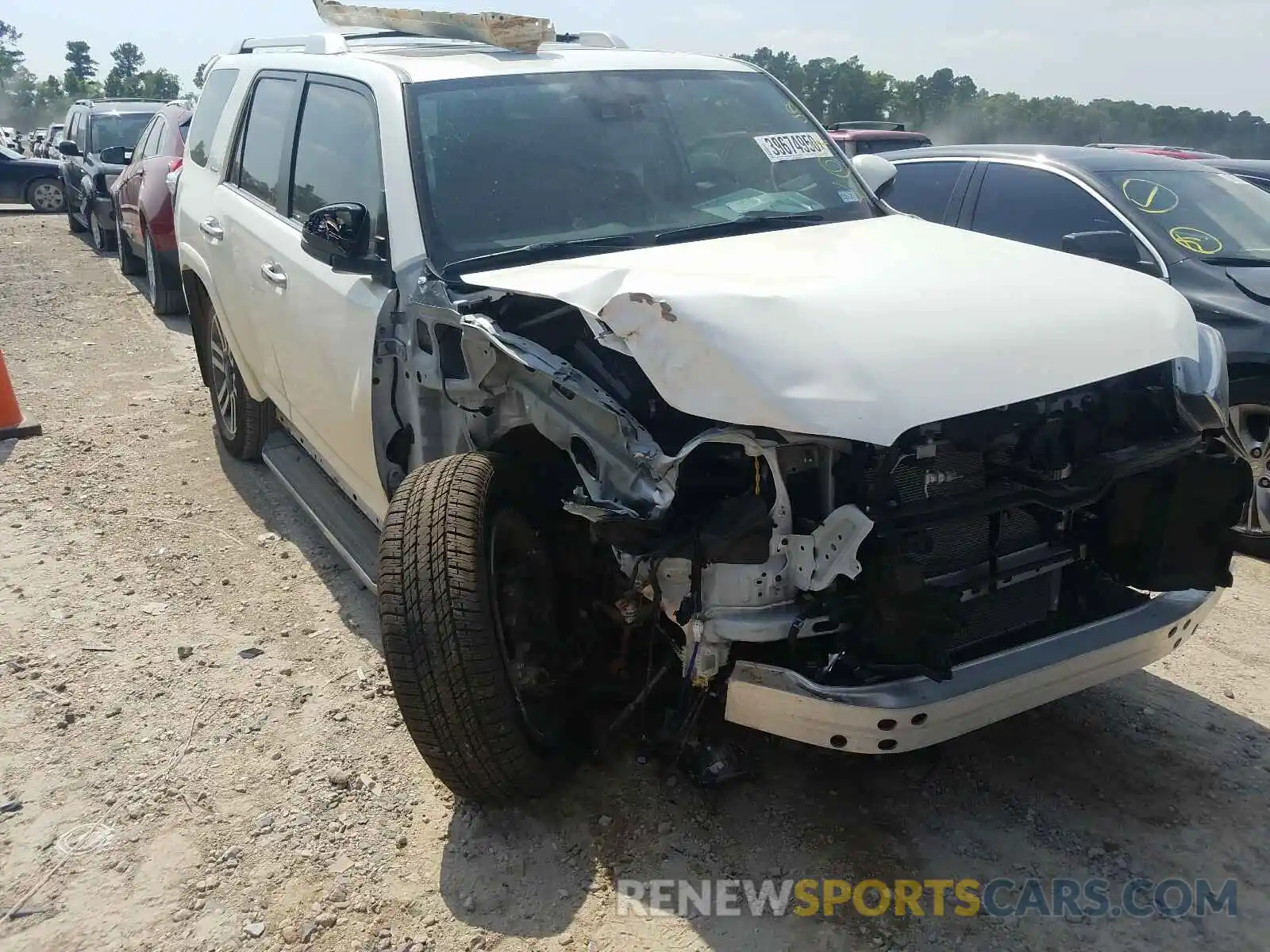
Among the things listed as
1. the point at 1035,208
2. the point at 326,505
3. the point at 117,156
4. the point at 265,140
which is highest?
the point at 265,140

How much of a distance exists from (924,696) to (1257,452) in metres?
3.08

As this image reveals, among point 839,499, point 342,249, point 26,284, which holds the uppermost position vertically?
point 342,249

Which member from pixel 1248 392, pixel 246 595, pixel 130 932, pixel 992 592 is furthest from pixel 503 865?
pixel 1248 392

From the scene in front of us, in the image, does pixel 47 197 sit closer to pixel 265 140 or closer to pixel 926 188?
pixel 265 140

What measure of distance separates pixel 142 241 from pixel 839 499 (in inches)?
358

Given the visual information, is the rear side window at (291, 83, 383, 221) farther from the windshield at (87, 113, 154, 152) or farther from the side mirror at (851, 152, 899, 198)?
the windshield at (87, 113, 154, 152)

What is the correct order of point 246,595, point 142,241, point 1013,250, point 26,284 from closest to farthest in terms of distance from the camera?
1. point 1013,250
2. point 246,595
3. point 142,241
4. point 26,284

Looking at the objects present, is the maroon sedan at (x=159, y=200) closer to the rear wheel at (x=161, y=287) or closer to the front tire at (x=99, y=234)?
the rear wheel at (x=161, y=287)

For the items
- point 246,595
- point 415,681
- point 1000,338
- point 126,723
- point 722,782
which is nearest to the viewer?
point 1000,338

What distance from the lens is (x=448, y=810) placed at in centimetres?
308

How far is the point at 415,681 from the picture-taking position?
2.76m

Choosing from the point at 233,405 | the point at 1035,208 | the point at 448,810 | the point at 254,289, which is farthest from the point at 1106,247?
the point at 233,405

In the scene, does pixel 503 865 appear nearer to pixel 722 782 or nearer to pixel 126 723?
pixel 722 782

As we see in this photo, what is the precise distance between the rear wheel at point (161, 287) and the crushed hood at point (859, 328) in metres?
7.59
